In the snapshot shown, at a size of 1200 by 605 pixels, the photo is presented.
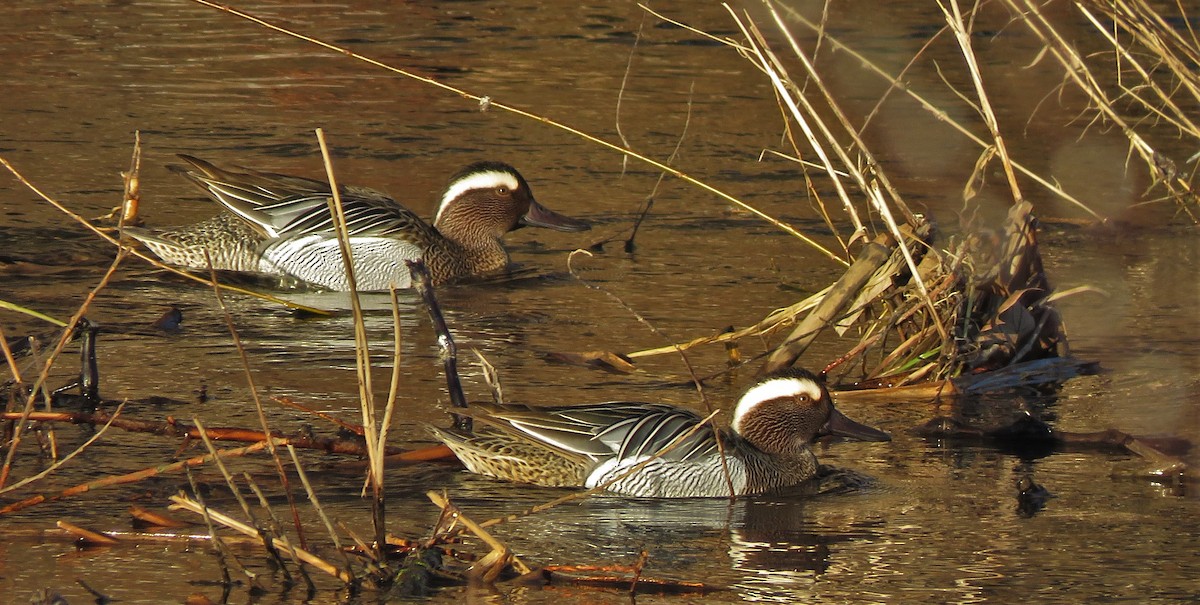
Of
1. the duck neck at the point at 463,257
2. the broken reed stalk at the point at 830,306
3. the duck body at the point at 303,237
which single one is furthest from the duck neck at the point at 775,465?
the duck neck at the point at 463,257

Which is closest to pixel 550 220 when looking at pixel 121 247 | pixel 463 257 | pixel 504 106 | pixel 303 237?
pixel 463 257

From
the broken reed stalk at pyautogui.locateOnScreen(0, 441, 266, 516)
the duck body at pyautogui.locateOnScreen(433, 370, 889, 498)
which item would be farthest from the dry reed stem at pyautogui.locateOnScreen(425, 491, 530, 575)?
the duck body at pyautogui.locateOnScreen(433, 370, 889, 498)

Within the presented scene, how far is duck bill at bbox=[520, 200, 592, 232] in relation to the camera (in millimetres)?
10922

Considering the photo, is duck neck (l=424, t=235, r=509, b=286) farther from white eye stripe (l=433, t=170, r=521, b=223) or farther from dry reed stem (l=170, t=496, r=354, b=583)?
dry reed stem (l=170, t=496, r=354, b=583)

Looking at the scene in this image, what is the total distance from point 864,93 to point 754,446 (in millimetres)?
8377

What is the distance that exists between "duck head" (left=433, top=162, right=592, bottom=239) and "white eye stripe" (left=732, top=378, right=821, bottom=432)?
150 inches

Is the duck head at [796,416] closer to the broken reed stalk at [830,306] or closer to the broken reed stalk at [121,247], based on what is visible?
the broken reed stalk at [830,306]

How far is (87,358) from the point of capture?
24.1ft

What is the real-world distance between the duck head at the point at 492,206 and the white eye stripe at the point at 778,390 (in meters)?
3.80

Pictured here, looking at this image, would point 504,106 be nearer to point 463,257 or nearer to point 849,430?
point 849,430

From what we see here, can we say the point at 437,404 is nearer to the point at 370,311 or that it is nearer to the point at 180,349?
the point at 180,349

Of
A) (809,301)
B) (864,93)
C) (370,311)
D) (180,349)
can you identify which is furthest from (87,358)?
(864,93)

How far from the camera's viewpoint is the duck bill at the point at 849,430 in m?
7.12

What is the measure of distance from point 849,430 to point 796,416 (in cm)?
20
